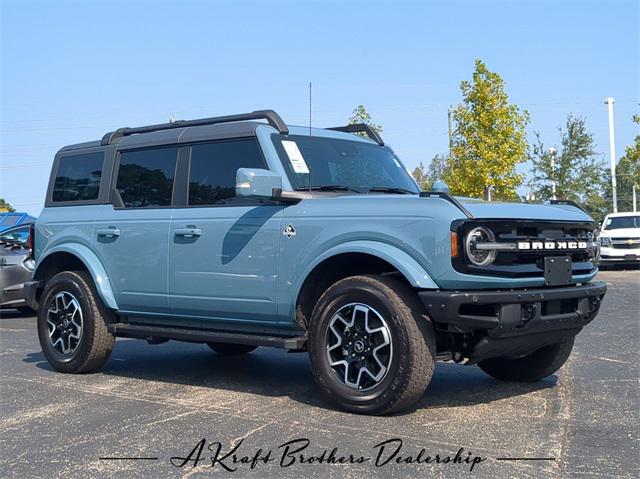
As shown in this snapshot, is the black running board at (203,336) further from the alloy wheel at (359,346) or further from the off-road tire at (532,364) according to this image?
the off-road tire at (532,364)

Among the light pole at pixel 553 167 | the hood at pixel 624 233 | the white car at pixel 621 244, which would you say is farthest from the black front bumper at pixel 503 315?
the light pole at pixel 553 167

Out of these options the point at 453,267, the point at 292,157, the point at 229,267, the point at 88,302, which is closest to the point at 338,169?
the point at 292,157

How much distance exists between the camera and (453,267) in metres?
5.00

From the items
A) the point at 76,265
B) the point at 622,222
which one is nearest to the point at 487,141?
the point at 622,222

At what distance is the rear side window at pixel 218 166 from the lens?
6.37 m

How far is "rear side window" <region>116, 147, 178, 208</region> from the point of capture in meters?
6.90

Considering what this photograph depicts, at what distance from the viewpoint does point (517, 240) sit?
5141mm

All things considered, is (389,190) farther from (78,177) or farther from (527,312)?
(78,177)

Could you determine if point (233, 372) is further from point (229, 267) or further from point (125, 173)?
point (125, 173)

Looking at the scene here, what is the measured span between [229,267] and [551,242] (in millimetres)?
2353

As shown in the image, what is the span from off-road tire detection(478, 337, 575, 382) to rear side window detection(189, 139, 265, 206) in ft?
8.16

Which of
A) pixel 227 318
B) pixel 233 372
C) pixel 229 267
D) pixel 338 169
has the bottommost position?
pixel 233 372

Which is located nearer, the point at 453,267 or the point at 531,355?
the point at 453,267

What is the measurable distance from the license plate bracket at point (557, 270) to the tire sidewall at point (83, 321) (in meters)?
3.88
